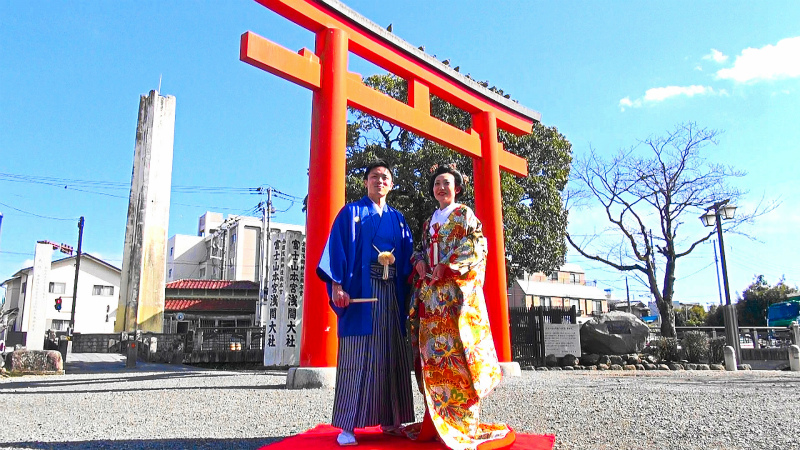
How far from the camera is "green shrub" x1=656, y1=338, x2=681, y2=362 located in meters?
13.6

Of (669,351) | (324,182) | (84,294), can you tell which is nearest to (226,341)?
(324,182)

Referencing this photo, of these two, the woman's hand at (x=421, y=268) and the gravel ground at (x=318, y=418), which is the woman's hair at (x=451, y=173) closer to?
the woman's hand at (x=421, y=268)

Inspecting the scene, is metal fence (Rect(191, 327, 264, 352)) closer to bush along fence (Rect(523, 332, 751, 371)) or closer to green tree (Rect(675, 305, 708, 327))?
bush along fence (Rect(523, 332, 751, 371))

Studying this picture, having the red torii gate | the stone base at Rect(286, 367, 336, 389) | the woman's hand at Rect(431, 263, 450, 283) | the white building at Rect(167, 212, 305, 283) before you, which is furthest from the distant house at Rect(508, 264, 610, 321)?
the woman's hand at Rect(431, 263, 450, 283)

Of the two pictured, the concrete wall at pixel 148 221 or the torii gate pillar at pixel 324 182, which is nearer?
the torii gate pillar at pixel 324 182

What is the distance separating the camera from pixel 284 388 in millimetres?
6180

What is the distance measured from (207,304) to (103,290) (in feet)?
29.0

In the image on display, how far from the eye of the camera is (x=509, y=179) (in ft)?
42.2

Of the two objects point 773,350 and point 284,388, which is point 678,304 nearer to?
point 773,350

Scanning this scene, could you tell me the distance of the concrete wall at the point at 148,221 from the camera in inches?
943

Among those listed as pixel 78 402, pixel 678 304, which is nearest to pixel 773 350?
pixel 78 402

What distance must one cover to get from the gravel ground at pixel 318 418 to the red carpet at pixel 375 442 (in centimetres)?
26

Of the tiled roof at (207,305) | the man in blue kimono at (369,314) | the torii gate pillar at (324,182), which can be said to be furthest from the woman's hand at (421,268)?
the tiled roof at (207,305)

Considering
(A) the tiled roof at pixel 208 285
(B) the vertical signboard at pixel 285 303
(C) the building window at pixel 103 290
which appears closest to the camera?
(B) the vertical signboard at pixel 285 303
